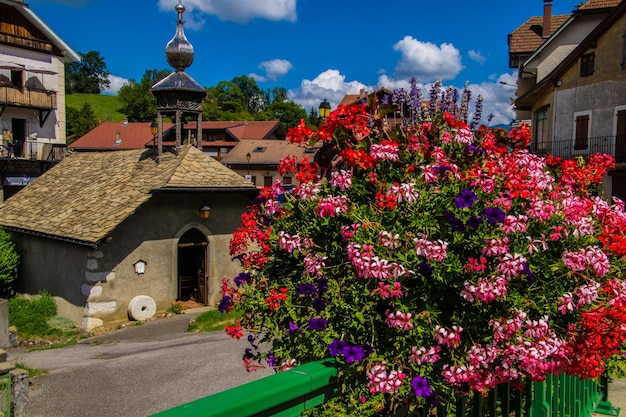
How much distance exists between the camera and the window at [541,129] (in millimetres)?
27703

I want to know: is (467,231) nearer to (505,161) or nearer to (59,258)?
(505,161)

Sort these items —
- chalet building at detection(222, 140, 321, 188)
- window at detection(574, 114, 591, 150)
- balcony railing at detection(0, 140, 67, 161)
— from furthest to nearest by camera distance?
→ chalet building at detection(222, 140, 321, 188) < balcony railing at detection(0, 140, 67, 161) < window at detection(574, 114, 591, 150)

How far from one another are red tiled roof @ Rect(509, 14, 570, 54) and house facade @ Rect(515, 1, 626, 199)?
7.78 metres

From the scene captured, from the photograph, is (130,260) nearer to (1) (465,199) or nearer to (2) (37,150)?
Result: (1) (465,199)

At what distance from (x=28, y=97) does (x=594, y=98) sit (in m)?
32.3

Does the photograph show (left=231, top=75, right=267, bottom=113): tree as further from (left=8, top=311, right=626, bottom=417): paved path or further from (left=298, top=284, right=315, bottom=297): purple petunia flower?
(left=298, top=284, right=315, bottom=297): purple petunia flower

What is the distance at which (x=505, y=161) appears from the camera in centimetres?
347

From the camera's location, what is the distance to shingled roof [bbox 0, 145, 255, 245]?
55.9 ft

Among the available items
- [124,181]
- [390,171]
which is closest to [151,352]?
[124,181]

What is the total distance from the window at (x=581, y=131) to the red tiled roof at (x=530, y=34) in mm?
10166

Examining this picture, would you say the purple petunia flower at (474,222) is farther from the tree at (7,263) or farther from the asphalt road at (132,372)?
the tree at (7,263)

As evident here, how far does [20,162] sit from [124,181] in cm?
1851

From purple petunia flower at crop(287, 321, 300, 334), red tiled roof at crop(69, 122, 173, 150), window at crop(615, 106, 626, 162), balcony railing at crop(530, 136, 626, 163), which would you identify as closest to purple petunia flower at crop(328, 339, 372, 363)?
purple petunia flower at crop(287, 321, 300, 334)

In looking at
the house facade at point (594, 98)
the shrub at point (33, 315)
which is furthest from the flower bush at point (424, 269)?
the house facade at point (594, 98)
